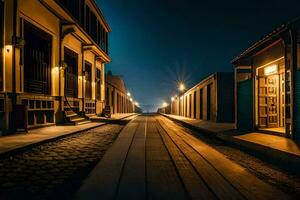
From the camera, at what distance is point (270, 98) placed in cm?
1226

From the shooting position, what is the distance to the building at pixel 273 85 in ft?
28.9

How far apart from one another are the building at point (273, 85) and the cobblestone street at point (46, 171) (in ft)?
23.4

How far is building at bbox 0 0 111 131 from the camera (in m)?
9.70

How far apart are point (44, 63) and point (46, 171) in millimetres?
9841

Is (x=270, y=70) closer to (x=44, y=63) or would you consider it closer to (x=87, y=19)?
(x=44, y=63)

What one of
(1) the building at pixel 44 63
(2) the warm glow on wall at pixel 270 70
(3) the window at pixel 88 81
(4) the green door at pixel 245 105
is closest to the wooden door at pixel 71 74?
(1) the building at pixel 44 63

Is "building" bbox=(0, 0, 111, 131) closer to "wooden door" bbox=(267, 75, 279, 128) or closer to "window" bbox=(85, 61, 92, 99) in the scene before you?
"window" bbox=(85, 61, 92, 99)

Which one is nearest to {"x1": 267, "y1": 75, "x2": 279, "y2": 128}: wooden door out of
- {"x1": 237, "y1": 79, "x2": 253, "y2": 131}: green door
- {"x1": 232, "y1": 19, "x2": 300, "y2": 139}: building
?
{"x1": 232, "y1": 19, "x2": 300, "y2": 139}: building

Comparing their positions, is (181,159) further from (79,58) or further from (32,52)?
(79,58)

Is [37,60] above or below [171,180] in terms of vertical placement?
above

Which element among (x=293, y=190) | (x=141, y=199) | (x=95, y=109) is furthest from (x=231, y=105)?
(x=141, y=199)

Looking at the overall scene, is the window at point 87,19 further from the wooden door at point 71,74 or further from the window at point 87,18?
the wooden door at point 71,74

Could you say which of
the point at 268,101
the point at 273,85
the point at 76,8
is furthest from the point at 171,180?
the point at 76,8

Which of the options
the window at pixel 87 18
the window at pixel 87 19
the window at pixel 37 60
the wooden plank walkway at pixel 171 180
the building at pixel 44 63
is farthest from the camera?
the window at pixel 87 18
